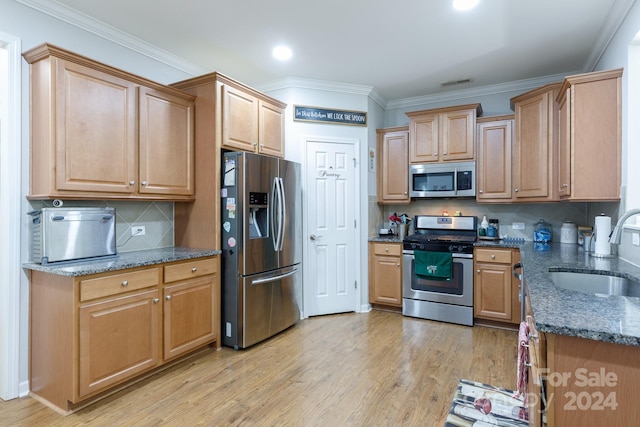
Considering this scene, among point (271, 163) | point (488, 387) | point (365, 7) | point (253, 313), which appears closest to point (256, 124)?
point (271, 163)

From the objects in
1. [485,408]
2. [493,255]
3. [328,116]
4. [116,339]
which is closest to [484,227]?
[493,255]

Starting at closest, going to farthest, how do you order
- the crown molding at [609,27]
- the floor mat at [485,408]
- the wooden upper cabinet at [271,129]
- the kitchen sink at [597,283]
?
1. the kitchen sink at [597,283]
2. the floor mat at [485,408]
3. the crown molding at [609,27]
4. the wooden upper cabinet at [271,129]

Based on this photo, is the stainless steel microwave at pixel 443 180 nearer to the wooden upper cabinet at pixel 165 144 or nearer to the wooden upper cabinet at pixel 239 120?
the wooden upper cabinet at pixel 239 120

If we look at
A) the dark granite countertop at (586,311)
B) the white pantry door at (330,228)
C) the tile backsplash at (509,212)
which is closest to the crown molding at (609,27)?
the tile backsplash at (509,212)

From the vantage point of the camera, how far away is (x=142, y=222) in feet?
10.1

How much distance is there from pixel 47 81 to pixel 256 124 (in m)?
1.65

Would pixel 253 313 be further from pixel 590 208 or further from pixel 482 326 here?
pixel 590 208

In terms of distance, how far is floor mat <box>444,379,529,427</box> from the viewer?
82.0 inches

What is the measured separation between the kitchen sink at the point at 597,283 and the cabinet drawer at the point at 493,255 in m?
1.44

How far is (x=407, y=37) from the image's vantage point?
3.00 metres

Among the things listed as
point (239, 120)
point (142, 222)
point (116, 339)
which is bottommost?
point (116, 339)

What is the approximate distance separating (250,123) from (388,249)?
216cm

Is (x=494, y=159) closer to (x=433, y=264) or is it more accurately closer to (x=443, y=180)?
(x=443, y=180)

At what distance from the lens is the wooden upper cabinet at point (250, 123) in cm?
313
